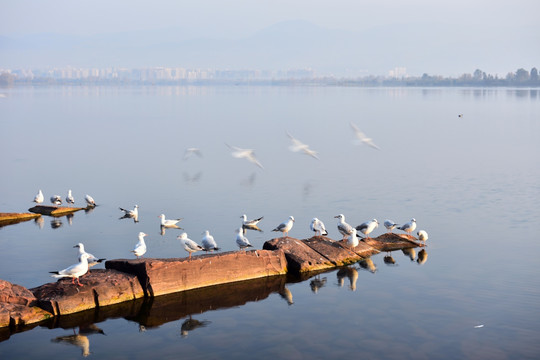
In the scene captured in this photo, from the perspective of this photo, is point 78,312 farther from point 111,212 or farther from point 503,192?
point 503,192

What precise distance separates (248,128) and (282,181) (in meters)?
29.1

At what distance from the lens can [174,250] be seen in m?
19.8

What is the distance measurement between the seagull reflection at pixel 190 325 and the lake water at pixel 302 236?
103 millimetres

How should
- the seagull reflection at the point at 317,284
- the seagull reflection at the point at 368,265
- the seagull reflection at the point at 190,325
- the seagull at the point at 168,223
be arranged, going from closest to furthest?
the seagull reflection at the point at 190,325 < the seagull reflection at the point at 317,284 < the seagull reflection at the point at 368,265 < the seagull at the point at 168,223

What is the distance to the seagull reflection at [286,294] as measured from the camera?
1625 centimetres

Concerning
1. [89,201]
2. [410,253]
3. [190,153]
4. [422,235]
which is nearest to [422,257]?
→ [410,253]

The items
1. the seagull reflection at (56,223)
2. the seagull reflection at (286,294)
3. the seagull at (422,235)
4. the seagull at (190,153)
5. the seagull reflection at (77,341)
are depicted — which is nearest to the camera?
the seagull reflection at (77,341)

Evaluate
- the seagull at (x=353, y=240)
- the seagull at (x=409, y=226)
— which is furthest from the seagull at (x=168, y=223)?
the seagull at (x=409, y=226)

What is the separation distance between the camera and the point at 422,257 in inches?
774

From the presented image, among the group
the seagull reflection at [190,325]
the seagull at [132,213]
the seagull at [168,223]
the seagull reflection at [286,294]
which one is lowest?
the seagull reflection at [190,325]

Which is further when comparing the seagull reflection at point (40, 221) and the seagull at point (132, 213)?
the seagull at point (132, 213)

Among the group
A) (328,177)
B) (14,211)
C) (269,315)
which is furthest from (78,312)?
(328,177)

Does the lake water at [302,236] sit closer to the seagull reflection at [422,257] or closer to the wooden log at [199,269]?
the wooden log at [199,269]

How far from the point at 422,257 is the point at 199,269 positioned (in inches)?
266
